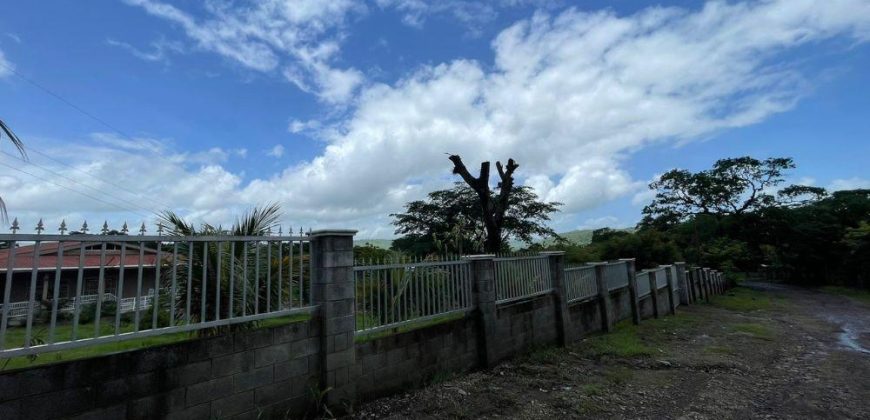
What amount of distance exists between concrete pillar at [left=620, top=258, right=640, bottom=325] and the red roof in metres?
10.8

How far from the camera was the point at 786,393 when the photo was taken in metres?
5.57

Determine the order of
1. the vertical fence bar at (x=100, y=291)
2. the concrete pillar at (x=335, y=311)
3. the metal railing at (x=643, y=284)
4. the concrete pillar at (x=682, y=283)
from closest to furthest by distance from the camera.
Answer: the vertical fence bar at (x=100, y=291), the concrete pillar at (x=335, y=311), the metal railing at (x=643, y=284), the concrete pillar at (x=682, y=283)

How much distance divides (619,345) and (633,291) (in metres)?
3.70

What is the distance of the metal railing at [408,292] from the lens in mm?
4824

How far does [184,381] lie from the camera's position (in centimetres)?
327

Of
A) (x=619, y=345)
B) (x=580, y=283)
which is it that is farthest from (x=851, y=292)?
(x=619, y=345)

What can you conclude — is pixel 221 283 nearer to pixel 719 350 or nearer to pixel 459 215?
pixel 719 350

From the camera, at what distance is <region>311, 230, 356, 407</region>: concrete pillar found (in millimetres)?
4258

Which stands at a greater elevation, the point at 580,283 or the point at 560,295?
the point at 580,283

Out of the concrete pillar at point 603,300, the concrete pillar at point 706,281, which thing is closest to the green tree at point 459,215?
the concrete pillar at point 706,281

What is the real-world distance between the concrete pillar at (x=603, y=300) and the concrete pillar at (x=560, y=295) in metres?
1.74

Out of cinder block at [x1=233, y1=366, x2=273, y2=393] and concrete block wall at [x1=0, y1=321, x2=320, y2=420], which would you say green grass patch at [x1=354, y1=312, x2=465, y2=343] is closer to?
concrete block wall at [x1=0, y1=321, x2=320, y2=420]

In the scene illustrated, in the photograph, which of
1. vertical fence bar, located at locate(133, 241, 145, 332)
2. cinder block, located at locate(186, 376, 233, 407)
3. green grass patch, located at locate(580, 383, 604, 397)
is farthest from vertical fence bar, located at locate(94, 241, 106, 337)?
green grass patch, located at locate(580, 383, 604, 397)

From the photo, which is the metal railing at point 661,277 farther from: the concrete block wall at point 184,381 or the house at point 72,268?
the house at point 72,268
